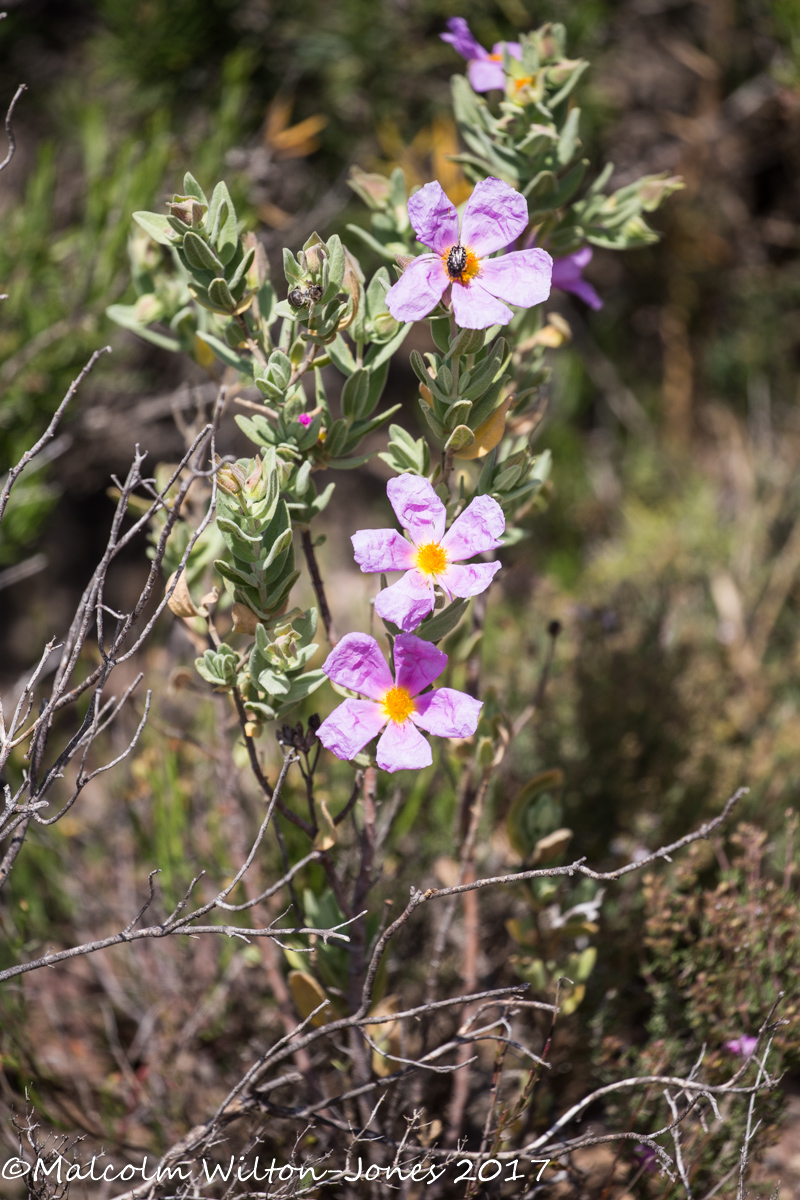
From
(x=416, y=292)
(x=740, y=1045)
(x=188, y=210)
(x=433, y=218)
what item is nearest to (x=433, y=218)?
(x=433, y=218)

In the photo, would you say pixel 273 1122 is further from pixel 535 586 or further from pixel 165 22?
pixel 165 22

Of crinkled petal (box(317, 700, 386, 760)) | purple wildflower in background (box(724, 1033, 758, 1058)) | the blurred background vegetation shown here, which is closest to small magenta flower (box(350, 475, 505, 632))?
crinkled petal (box(317, 700, 386, 760))

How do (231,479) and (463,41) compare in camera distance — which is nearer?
(231,479)

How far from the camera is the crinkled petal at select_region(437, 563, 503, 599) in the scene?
1016 millimetres

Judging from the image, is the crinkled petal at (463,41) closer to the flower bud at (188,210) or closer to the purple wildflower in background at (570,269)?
the purple wildflower in background at (570,269)

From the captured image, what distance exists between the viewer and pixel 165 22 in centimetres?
246

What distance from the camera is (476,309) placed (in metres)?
1.03

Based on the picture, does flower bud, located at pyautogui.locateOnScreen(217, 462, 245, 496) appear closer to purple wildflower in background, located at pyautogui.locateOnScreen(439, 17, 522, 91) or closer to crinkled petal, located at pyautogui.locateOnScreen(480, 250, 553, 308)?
crinkled petal, located at pyautogui.locateOnScreen(480, 250, 553, 308)

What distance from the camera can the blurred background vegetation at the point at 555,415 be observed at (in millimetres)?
1890

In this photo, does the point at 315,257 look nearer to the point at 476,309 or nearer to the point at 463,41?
the point at 476,309

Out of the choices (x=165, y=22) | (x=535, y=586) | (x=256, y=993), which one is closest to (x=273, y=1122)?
(x=256, y=993)

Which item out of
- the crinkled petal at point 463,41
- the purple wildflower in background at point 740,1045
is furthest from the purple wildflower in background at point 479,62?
the purple wildflower in background at point 740,1045

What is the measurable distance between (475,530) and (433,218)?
0.36 m

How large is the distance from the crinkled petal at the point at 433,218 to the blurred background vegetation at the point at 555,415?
0.47 meters
